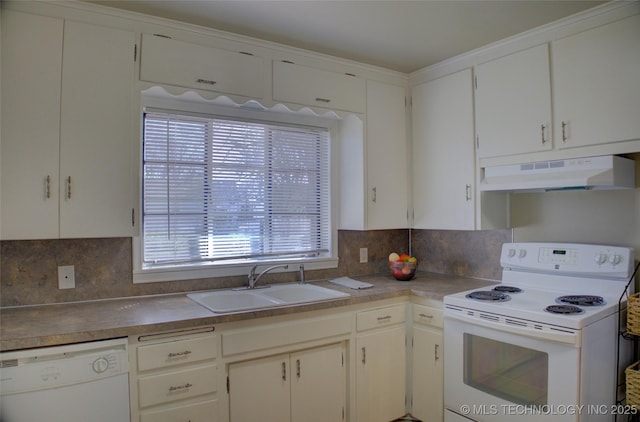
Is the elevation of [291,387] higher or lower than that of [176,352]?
lower

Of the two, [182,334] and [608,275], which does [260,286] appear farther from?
[608,275]

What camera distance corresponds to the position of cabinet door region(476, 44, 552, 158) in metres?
2.25

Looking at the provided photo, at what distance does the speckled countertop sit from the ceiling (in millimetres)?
1526

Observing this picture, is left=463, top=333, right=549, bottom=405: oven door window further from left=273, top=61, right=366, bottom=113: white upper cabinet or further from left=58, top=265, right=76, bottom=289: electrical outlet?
left=58, top=265, right=76, bottom=289: electrical outlet

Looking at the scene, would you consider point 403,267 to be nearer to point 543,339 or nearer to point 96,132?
point 543,339

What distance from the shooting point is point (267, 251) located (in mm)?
2773

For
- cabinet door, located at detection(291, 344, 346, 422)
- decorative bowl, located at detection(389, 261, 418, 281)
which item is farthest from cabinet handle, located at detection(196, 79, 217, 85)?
decorative bowl, located at detection(389, 261, 418, 281)

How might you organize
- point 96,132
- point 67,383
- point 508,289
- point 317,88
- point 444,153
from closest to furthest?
point 67,383 → point 96,132 → point 508,289 → point 317,88 → point 444,153

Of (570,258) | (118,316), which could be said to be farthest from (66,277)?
(570,258)

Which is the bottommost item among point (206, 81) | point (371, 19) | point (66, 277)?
point (66, 277)

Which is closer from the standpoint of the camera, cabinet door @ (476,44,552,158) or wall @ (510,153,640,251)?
wall @ (510,153,640,251)

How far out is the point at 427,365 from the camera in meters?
2.45

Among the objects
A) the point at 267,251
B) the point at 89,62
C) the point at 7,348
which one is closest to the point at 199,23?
the point at 89,62

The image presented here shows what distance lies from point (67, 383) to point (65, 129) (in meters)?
1.13
